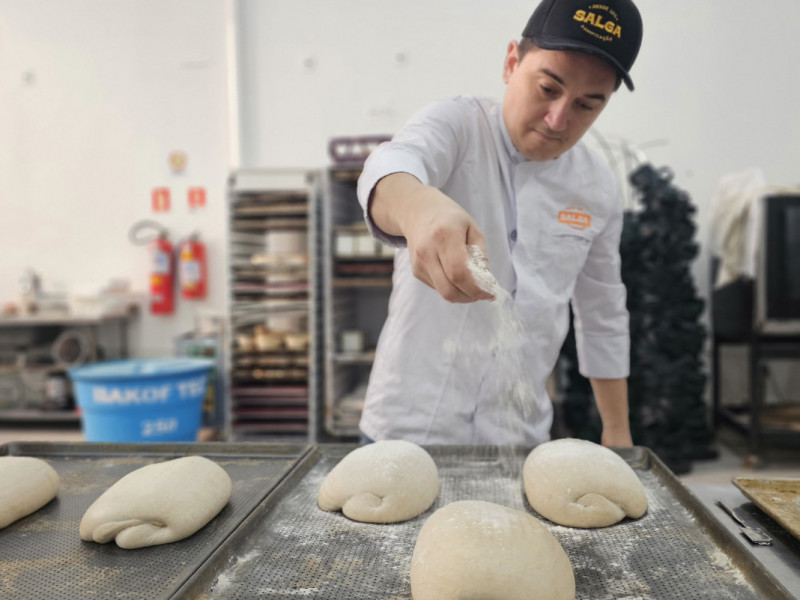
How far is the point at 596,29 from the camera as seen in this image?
1.08 m

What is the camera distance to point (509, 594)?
31.4 inches

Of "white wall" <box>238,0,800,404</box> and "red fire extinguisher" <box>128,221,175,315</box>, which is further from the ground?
"white wall" <box>238,0,800,404</box>

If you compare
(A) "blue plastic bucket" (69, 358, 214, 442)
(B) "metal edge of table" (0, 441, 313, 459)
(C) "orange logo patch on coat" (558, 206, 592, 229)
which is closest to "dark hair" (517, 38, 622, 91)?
(C) "orange logo patch on coat" (558, 206, 592, 229)

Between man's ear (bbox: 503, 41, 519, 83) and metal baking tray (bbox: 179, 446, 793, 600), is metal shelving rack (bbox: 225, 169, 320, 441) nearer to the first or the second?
man's ear (bbox: 503, 41, 519, 83)

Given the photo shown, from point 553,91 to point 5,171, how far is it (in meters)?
4.61

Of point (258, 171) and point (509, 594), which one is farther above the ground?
point (258, 171)

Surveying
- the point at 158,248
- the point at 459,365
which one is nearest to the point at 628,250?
the point at 459,365

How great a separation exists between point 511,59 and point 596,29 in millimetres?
233

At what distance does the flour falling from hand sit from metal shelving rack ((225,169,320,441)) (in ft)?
7.38

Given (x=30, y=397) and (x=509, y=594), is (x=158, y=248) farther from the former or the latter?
(x=509, y=594)

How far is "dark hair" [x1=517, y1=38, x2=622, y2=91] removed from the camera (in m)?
1.17

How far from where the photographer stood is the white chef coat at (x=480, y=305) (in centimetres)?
138

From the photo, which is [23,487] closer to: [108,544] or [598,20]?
[108,544]

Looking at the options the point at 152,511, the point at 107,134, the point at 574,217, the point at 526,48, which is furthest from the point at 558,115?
the point at 107,134
